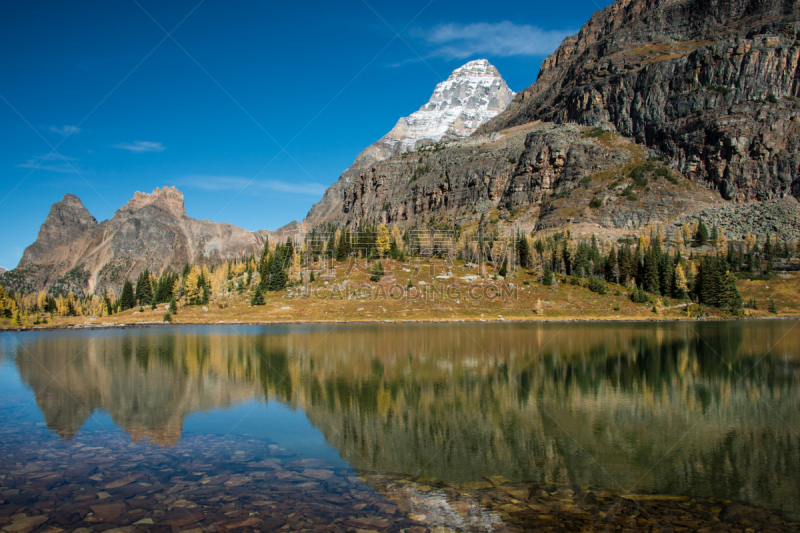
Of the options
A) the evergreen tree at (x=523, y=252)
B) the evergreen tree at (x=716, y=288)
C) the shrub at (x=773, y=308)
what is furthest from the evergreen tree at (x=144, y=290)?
the shrub at (x=773, y=308)

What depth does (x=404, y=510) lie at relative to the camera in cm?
1219

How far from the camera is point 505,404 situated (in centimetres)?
2423

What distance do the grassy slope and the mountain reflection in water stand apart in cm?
5202

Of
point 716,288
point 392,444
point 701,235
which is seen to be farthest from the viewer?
point 701,235

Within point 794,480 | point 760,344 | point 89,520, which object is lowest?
point 760,344

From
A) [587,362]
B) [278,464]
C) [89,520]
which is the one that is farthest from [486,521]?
[587,362]

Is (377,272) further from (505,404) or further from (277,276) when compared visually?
(505,404)

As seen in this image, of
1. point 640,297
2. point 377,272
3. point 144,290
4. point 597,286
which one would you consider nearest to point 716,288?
point 640,297

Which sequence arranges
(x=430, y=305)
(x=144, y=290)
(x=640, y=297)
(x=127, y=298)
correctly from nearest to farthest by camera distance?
(x=430, y=305), (x=640, y=297), (x=144, y=290), (x=127, y=298)

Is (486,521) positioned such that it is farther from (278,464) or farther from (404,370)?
(404,370)

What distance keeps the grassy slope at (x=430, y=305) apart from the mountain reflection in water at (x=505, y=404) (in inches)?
2048

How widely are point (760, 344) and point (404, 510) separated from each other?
187ft

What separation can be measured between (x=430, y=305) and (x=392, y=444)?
3441 inches

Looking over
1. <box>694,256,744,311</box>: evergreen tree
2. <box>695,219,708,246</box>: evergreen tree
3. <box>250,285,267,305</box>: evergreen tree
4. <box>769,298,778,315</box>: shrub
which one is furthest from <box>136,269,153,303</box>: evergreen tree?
<box>695,219,708,246</box>: evergreen tree
